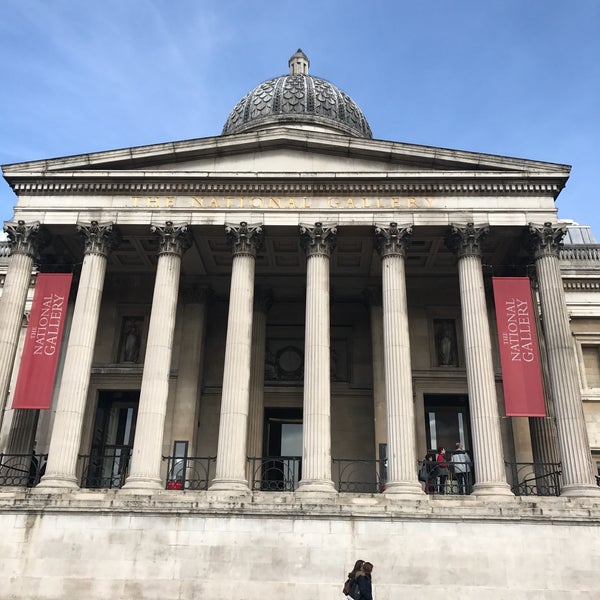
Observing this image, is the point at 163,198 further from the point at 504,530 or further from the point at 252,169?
the point at 504,530

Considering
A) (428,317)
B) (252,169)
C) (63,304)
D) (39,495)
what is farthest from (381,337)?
(39,495)

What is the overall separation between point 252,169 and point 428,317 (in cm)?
941

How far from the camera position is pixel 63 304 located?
22250 mm

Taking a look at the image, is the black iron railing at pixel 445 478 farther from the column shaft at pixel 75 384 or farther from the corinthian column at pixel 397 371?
the column shaft at pixel 75 384

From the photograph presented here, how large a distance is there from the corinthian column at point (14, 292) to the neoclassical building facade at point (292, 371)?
8 cm

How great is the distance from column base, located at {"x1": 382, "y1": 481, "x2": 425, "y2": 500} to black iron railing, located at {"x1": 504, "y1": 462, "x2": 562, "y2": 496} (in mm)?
3642

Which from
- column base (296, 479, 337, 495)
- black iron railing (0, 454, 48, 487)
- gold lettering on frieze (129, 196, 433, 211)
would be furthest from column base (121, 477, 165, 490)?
gold lettering on frieze (129, 196, 433, 211)

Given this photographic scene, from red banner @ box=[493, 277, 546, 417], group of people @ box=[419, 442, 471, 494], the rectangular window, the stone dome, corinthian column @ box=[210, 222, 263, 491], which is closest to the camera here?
corinthian column @ box=[210, 222, 263, 491]

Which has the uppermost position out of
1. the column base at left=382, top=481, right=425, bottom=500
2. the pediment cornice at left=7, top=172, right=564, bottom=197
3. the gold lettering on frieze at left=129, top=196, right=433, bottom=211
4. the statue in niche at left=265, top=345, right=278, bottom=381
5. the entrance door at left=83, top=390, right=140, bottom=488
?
the pediment cornice at left=7, top=172, right=564, bottom=197

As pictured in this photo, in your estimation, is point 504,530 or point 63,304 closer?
point 504,530

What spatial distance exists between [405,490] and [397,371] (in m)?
3.56

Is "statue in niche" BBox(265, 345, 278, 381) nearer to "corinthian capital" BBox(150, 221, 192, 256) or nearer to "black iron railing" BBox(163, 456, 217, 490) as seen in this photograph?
"black iron railing" BBox(163, 456, 217, 490)

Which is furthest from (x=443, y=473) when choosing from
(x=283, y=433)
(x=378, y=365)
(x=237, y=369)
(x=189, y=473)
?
(x=189, y=473)

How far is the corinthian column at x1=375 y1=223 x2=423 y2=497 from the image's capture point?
19109mm
